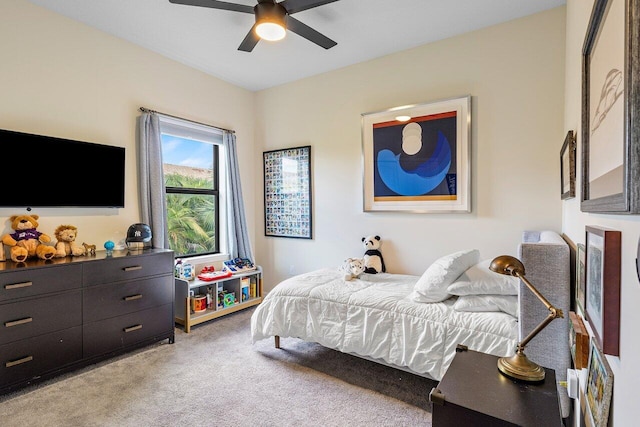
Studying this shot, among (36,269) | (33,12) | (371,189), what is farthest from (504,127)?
(33,12)

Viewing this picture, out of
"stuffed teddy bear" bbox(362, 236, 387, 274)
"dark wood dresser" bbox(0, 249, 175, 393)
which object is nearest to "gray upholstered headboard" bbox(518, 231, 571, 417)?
"stuffed teddy bear" bbox(362, 236, 387, 274)

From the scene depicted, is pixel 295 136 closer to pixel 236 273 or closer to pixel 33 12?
pixel 236 273

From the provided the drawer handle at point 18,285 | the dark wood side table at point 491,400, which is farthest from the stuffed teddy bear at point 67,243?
the dark wood side table at point 491,400

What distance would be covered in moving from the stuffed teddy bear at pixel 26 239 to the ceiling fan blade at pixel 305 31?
2.47m

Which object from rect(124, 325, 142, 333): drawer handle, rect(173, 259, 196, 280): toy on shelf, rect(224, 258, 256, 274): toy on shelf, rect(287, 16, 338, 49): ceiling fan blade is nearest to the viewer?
rect(287, 16, 338, 49): ceiling fan blade

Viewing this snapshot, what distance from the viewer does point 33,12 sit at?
103 inches

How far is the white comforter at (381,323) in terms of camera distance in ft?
6.59

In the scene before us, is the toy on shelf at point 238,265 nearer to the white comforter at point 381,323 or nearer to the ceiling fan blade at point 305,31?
the white comforter at point 381,323

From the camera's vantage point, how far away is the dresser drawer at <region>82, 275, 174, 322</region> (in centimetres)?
255

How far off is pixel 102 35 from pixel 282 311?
9.75 ft

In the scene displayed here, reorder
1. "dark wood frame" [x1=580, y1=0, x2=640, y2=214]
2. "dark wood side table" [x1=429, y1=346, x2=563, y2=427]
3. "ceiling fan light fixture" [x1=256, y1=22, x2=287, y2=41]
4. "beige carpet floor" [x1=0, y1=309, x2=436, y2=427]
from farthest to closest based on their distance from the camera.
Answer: "ceiling fan light fixture" [x1=256, y1=22, x2=287, y2=41] → "beige carpet floor" [x1=0, y1=309, x2=436, y2=427] → "dark wood side table" [x1=429, y1=346, x2=563, y2=427] → "dark wood frame" [x1=580, y1=0, x2=640, y2=214]

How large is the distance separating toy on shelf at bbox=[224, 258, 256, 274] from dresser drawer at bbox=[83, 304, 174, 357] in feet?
3.04

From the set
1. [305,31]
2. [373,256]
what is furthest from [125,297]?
[305,31]

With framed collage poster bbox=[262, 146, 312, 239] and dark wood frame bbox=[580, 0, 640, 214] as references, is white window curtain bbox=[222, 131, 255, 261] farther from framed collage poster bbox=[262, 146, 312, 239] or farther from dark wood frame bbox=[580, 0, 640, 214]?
dark wood frame bbox=[580, 0, 640, 214]
